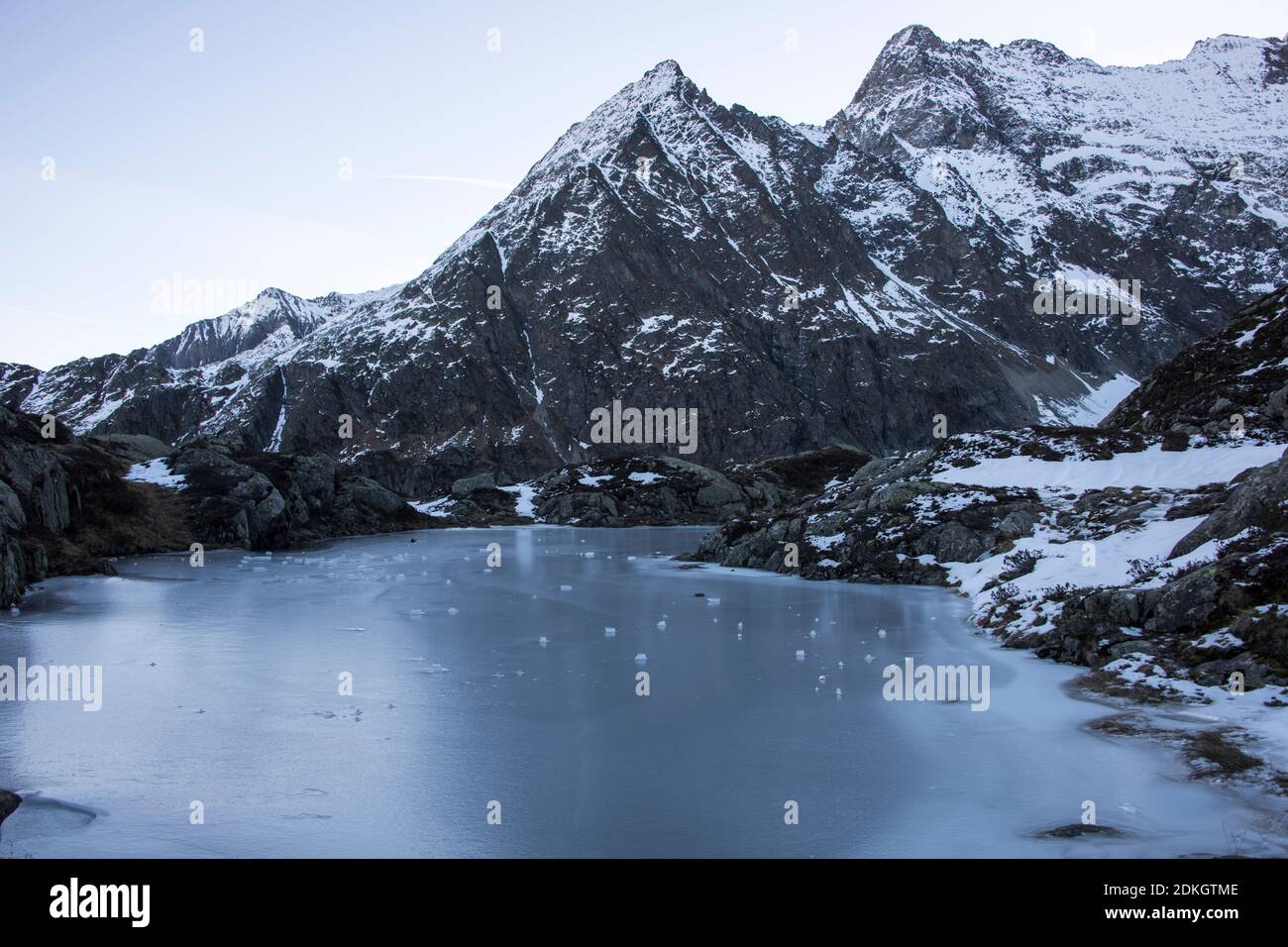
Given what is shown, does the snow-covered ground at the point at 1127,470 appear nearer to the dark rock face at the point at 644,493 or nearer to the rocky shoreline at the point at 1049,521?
the rocky shoreline at the point at 1049,521

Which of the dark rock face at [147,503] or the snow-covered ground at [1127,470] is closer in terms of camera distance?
the snow-covered ground at [1127,470]

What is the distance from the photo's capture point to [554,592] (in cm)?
4012

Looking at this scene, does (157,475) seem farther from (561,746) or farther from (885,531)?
(561,746)

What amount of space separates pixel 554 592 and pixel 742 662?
17.8 meters

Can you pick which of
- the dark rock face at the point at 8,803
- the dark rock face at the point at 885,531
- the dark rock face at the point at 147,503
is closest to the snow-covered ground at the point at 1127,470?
the dark rock face at the point at 885,531

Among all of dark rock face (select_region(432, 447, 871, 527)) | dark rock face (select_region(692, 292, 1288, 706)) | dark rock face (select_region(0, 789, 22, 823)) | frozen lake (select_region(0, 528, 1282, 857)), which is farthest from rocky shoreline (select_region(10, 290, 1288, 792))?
dark rock face (select_region(432, 447, 871, 527))

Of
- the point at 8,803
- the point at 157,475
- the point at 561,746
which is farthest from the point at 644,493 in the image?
the point at 8,803

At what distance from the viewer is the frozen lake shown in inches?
471

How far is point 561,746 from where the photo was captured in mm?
16141

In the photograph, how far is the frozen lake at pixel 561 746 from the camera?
1196cm

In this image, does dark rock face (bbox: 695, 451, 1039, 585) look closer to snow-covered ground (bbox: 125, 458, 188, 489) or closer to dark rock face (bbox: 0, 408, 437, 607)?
dark rock face (bbox: 0, 408, 437, 607)
